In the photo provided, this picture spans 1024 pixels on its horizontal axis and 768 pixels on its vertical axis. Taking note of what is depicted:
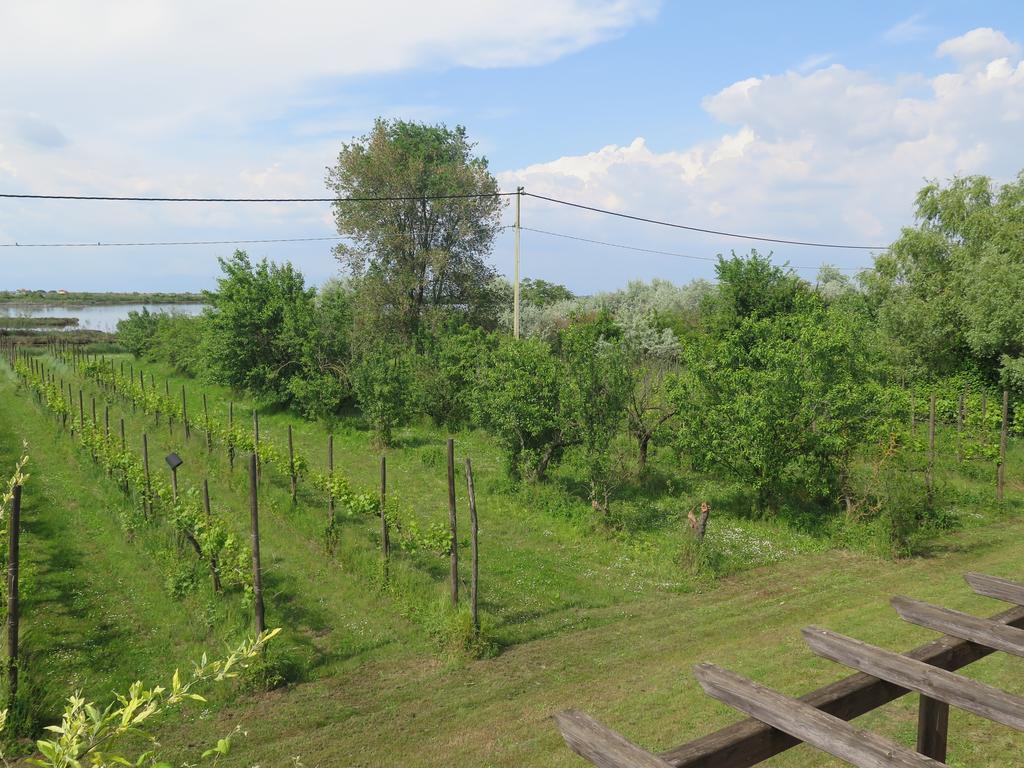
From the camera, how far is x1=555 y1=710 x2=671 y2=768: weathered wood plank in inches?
89.8

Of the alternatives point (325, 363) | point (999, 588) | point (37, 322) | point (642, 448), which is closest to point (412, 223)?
point (325, 363)

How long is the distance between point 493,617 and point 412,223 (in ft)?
83.0

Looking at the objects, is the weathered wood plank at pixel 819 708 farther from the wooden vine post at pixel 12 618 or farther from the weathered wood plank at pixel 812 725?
the wooden vine post at pixel 12 618

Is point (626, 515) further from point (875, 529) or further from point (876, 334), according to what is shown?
point (876, 334)

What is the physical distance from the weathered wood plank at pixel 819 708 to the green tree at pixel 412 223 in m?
29.3

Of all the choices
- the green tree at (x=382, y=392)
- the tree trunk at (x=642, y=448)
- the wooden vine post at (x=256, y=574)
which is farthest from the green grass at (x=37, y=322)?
the wooden vine post at (x=256, y=574)

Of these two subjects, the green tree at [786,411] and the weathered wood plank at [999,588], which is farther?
the green tree at [786,411]

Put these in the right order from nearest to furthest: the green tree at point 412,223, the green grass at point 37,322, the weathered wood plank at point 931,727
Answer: the weathered wood plank at point 931,727
the green tree at point 412,223
the green grass at point 37,322

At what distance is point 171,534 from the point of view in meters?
13.5

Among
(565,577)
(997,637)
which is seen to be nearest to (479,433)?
(565,577)

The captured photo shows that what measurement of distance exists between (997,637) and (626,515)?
12.7 meters

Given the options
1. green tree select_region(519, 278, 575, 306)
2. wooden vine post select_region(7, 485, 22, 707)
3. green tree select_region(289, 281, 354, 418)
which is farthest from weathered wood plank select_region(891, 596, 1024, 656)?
green tree select_region(519, 278, 575, 306)

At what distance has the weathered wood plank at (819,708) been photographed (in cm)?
250

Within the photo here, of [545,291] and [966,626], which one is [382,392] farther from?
[545,291]
